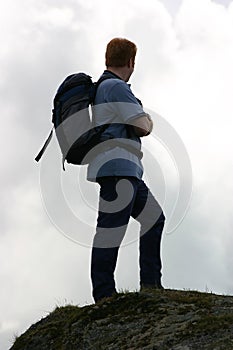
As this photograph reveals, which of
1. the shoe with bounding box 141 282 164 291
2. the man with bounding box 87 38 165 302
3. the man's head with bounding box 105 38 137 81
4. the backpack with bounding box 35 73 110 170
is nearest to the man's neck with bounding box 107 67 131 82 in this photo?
the man's head with bounding box 105 38 137 81

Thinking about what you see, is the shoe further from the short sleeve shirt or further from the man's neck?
the man's neck

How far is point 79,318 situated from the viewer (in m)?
8.33

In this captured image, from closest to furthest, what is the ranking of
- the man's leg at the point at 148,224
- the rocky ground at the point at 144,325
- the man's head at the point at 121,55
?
the rocky ground at the point at 144,325 < the man's head at the point at 121,55 < the man's leg at the point at 148,224

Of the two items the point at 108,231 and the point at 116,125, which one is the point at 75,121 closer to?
the point at 116,125

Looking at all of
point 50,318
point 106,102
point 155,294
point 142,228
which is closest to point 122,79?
point 106,102

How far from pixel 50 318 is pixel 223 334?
10.0ft

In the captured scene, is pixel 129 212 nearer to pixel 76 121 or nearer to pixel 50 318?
pixel 76 121

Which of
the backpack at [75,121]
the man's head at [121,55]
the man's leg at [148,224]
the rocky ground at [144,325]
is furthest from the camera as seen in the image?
the man's leg at [148,224]

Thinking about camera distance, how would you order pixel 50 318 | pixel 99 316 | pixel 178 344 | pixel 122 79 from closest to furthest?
pixel 178 344
pixel 99 316
pixel 122 79
pixel 50 318

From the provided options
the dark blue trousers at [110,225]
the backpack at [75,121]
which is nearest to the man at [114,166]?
the dark blue trousers at [110,225]

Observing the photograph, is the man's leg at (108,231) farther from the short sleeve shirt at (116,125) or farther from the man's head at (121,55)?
the man's head at (121,55)

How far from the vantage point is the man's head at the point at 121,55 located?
27.9 feet

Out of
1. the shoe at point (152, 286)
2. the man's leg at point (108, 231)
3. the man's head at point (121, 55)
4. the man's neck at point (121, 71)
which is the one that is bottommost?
the shoe at point (152, 286)

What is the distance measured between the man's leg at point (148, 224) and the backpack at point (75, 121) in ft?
2.74
